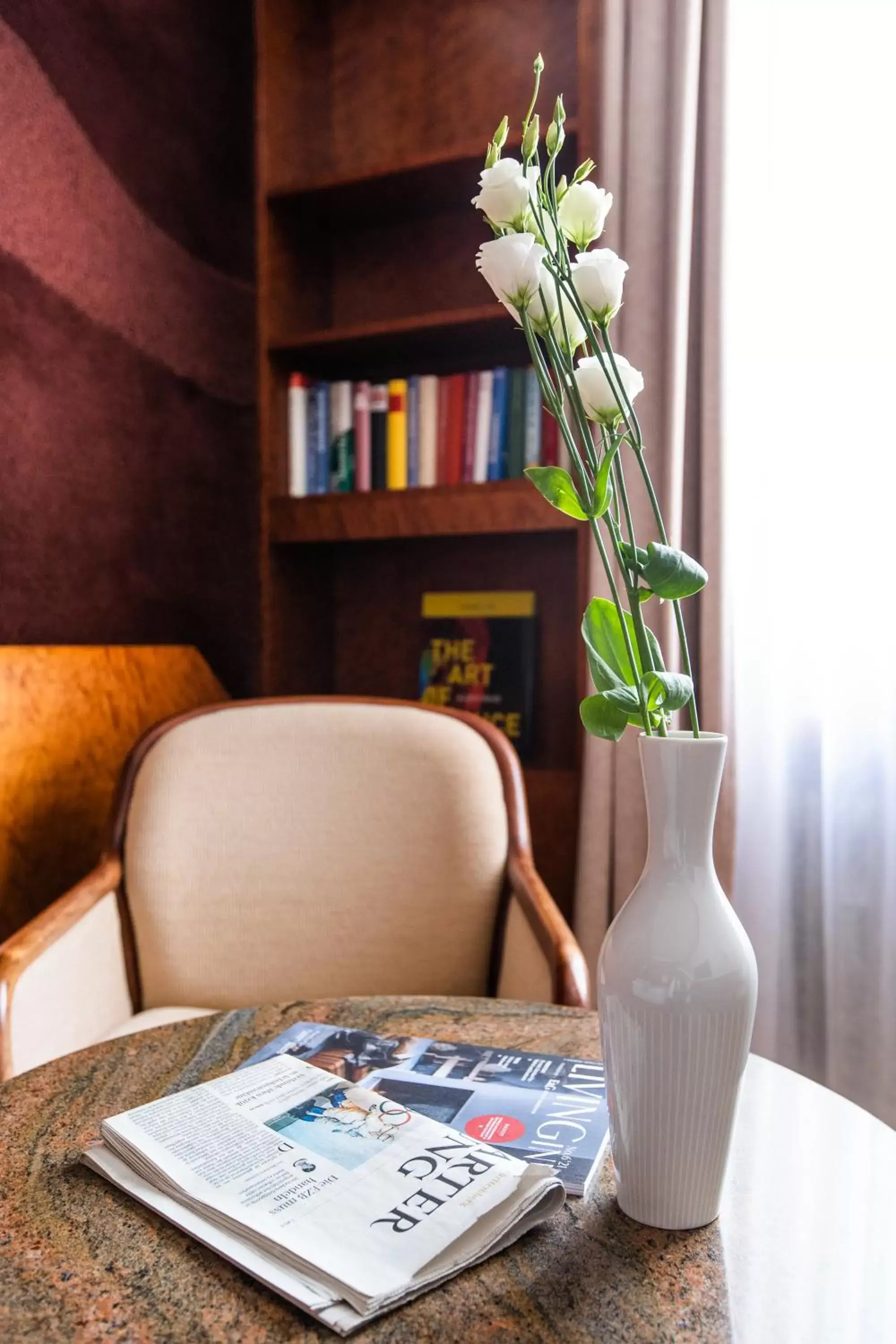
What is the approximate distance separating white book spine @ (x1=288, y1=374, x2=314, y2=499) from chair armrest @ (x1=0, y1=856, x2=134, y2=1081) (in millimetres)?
995

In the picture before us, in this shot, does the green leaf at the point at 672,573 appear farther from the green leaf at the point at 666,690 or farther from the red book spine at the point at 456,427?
the red book spine at the point at 456,427

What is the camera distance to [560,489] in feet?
2.21

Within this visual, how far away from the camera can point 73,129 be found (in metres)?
1.78

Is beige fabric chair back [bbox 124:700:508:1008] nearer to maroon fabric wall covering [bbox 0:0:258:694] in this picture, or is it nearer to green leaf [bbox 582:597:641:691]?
maroon fabric wall covering [bbox 0:0:258:694]

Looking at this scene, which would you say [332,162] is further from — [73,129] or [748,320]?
[748,320]

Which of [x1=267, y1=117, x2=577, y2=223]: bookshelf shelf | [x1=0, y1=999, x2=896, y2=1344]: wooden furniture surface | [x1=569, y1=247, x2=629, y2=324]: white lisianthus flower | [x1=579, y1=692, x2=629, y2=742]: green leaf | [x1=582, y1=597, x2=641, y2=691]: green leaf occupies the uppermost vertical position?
[x1=267, y1=117, x2=577, y2=223]: bookshelf shelf

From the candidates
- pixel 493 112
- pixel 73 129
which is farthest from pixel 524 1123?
pixel 493 112

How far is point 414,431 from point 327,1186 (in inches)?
64.1

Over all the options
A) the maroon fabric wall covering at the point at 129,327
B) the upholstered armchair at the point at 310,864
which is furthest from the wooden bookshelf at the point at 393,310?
the upholstered armchair at the point at 310,864

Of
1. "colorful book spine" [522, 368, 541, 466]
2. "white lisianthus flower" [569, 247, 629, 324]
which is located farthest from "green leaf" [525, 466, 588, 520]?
"colorful book spine" [522, 368, 541, 466]

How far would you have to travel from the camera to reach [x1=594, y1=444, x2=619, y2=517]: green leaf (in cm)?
63

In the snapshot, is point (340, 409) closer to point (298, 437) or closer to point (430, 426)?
point (298, 437)

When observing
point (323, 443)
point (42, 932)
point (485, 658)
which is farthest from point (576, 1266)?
point (323, 443)

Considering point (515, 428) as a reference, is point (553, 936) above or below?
below
